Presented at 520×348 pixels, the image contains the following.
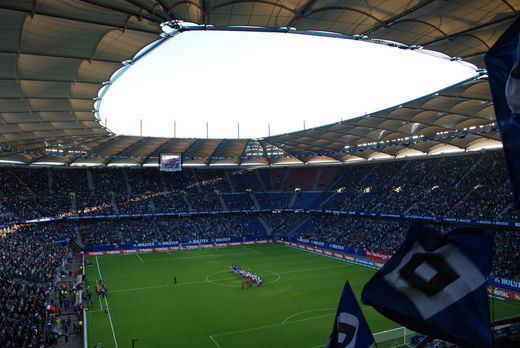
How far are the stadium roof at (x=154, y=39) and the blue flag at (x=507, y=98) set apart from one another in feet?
36.7

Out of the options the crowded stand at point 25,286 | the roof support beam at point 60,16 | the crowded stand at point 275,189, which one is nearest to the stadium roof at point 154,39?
the roof support beam at point 60,16

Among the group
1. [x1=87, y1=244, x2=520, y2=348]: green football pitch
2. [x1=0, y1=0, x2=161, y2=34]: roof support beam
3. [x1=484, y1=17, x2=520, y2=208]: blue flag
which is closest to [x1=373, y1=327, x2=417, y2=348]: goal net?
[x1=87, y1=244, x2=520, y2=348]: green football pitch

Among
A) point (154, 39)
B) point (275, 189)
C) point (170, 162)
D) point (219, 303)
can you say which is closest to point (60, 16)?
point (154, 39)

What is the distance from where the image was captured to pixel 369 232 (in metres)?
49.8

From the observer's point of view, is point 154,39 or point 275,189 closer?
point 154,39

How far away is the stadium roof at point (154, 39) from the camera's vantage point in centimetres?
1498

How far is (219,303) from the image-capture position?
96.5 ft

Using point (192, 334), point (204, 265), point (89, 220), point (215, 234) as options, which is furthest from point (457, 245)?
point (89, 220)

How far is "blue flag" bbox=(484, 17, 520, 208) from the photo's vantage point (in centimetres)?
417

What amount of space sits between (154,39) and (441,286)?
17666mm

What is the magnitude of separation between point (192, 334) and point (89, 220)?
40889mm

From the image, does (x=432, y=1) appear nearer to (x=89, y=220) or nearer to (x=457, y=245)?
(x=457, y=245)

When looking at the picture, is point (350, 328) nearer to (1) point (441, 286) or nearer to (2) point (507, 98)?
(1) point (441, 286)

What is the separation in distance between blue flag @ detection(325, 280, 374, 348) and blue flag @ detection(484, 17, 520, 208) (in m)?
3.21
